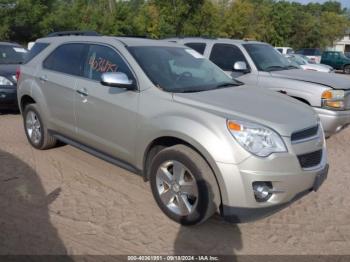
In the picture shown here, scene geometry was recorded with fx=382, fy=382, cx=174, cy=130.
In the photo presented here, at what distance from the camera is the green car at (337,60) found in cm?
3067

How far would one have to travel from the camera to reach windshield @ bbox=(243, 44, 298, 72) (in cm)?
741

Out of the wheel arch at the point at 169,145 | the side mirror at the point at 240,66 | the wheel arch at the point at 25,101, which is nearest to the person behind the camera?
the wheel arch at the point at 169,145

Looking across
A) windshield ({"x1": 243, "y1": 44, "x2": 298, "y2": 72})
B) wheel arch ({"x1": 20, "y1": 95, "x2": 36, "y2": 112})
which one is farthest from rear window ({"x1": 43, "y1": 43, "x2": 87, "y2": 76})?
windshield ({"x1": 243, "y1": 44, "x2": 298, "y2": 72})

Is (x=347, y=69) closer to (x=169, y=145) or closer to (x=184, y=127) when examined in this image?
(x=169, y=145)

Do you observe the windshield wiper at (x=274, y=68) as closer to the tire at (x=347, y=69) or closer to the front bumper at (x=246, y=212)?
the front bumper at (x=246, y=212)

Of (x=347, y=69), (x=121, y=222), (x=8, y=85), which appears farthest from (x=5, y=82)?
(x=347, y=69)

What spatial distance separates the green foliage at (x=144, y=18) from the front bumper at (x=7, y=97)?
21.9 m

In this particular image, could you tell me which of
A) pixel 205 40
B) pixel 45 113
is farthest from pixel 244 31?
pixel 45 113

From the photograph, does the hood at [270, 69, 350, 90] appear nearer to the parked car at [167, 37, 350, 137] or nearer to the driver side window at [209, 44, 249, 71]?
the parked car at [167, 37, 350, 137]

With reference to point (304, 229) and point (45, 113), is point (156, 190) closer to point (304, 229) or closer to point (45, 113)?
point (304, 229)

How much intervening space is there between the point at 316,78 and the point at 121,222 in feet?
15.4

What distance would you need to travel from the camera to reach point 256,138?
3.38 metres

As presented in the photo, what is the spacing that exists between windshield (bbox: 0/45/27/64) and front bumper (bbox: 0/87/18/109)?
1.52 meters

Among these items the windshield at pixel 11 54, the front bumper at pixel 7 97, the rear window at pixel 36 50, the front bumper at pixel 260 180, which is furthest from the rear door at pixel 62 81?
the windshield at pixel 11 54
